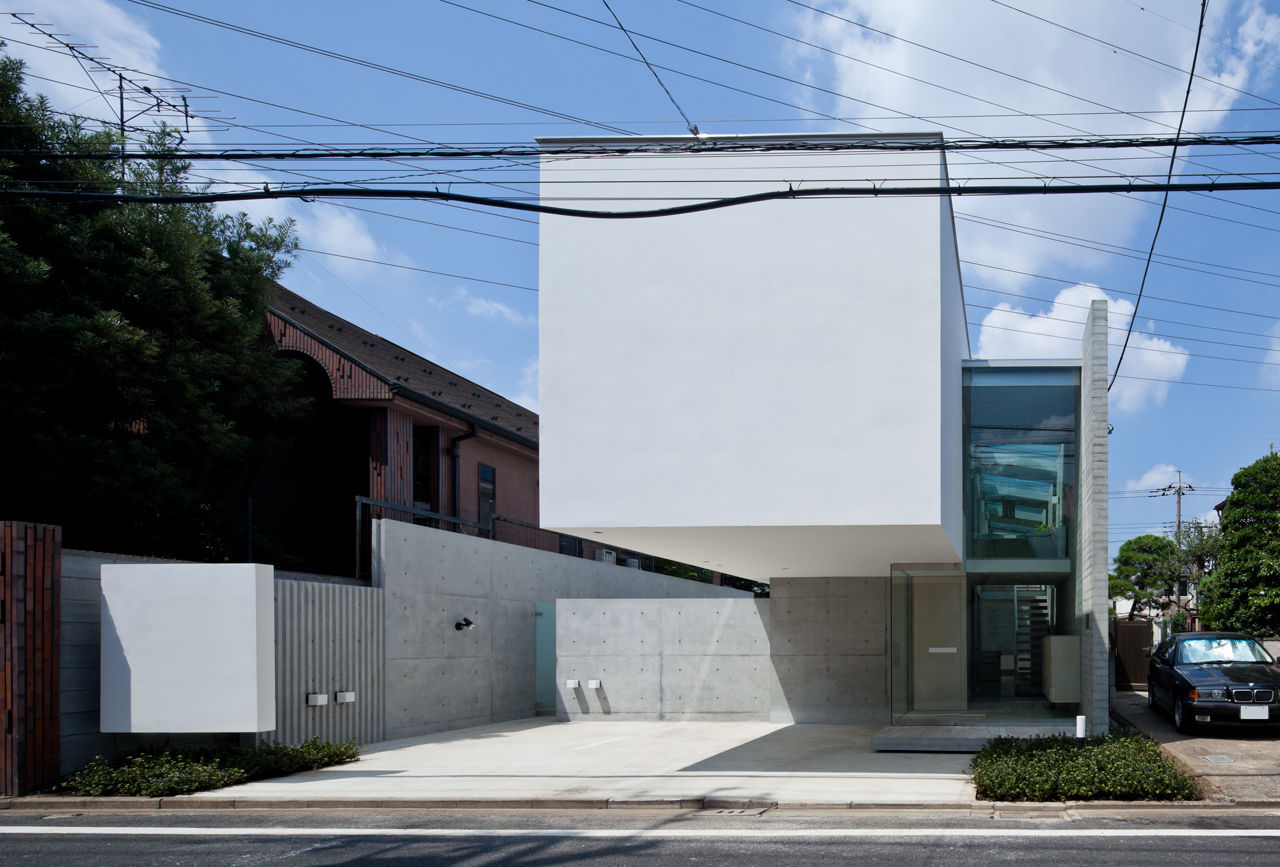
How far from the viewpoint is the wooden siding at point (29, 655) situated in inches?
476

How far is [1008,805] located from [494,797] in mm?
5031

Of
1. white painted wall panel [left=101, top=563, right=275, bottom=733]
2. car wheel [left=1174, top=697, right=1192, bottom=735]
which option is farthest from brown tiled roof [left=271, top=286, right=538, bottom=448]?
car wheel [left=1174, top=697, right=1192, bottom=735]

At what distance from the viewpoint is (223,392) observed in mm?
18953

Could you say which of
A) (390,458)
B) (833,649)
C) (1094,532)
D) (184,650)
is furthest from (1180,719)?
(390,458)

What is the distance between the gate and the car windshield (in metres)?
8.09

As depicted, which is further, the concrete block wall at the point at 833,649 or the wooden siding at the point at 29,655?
the concrete block wall at the point at 833,649

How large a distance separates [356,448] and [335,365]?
8.14ft

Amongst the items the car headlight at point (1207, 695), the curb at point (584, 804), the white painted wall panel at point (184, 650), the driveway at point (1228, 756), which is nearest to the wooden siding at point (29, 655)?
the curb at point (584, 804)

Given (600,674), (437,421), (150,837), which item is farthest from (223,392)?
(150,837)

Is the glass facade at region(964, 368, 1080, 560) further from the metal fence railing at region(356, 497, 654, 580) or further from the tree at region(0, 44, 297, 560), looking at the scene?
the tree at region(0, 44, 297, 560)

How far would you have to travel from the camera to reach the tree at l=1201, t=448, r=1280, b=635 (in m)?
25.8

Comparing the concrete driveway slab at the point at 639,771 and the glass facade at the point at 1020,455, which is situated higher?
the glass facade at the point at 1020,455

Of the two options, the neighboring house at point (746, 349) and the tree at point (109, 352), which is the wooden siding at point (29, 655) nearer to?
the tree at point (109, 352)

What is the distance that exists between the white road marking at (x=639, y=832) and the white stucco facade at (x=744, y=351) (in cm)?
355
